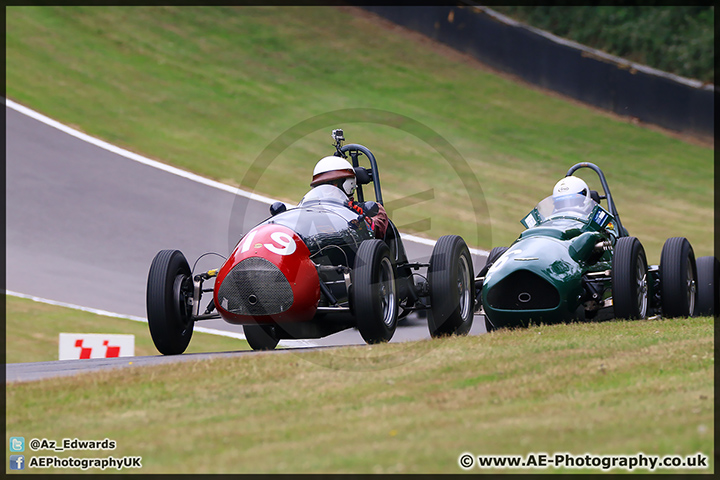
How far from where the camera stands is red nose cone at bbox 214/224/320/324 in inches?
338

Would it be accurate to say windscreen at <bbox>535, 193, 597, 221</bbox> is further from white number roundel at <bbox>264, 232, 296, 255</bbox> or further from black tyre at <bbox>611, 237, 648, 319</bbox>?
white number roundel at <bbox>264, 232, 296, 255</bbox>

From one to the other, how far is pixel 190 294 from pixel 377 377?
123 inches

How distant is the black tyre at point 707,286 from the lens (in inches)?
461

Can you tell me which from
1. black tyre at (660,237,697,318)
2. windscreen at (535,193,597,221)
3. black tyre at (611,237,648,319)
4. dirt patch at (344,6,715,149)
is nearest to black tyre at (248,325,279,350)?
windscreen at (535,193,597,221)

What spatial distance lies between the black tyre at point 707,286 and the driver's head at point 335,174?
15.4 ft

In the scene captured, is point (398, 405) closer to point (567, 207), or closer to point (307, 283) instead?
point (307, 283)

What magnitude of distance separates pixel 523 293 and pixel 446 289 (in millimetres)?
838

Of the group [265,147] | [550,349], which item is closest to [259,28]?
[265,147]

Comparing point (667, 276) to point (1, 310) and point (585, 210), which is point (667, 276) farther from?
point (1, 310)

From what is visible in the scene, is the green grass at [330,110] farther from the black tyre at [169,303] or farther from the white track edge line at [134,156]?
the black tyre at [169,303]

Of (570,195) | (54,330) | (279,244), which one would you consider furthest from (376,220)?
(54,330)

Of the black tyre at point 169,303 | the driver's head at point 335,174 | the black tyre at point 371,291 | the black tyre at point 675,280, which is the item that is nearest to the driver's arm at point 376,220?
→ the driver's head at point 335,174

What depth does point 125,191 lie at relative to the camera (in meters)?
20.6

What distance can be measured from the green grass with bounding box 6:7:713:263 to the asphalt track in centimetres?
145
